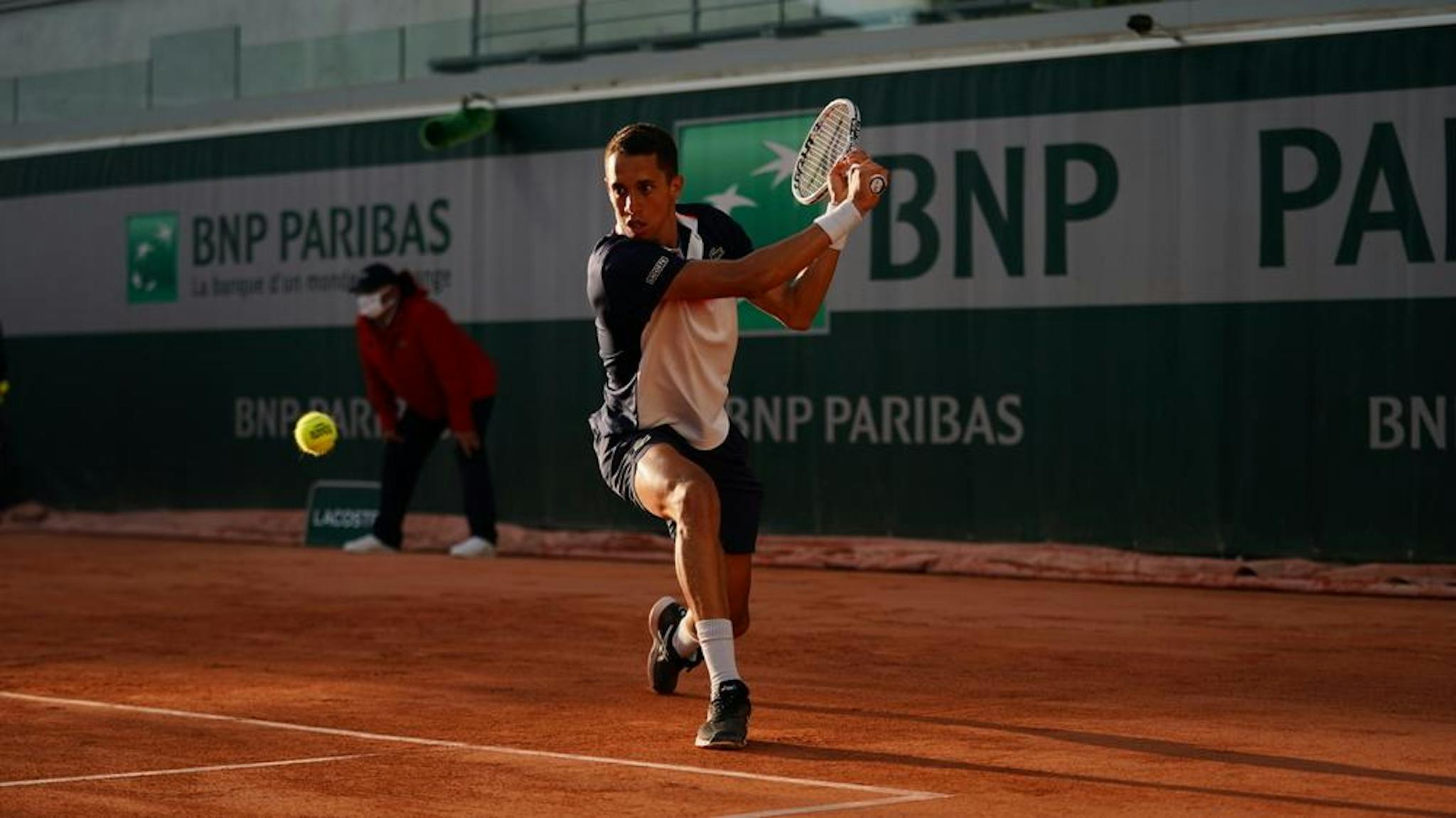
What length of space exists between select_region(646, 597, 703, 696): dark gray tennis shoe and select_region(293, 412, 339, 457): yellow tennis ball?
6.18m

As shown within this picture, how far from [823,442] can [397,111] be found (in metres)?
4.84

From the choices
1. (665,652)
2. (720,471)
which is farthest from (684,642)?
(720,471)

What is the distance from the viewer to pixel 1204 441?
13.7m

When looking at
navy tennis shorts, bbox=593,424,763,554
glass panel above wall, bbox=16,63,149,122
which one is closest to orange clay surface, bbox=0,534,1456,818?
navy tennis shorts, bbox=593,424,763,554

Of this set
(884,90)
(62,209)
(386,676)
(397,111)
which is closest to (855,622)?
(386,676)

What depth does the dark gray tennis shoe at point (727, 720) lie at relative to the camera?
6.54 m

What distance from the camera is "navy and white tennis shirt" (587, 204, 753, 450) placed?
6887 millimetres

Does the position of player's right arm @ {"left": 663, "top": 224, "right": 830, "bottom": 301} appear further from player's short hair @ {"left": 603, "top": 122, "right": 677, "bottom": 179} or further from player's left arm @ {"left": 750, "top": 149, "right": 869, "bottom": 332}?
player's short hair @ {"left": 603, "top": 122, "right": 677, "bottom": 179}

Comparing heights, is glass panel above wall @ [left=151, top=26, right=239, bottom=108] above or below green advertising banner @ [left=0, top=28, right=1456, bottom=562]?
above

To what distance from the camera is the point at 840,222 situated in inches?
265

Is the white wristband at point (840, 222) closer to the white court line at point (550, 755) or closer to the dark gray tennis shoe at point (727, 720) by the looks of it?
the dark gray tennis shoe at point (727, 720)

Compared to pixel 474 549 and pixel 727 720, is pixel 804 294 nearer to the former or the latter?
pixel 727 720

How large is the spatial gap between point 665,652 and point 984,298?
7164 millimetres

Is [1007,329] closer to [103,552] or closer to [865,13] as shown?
[865,13]
